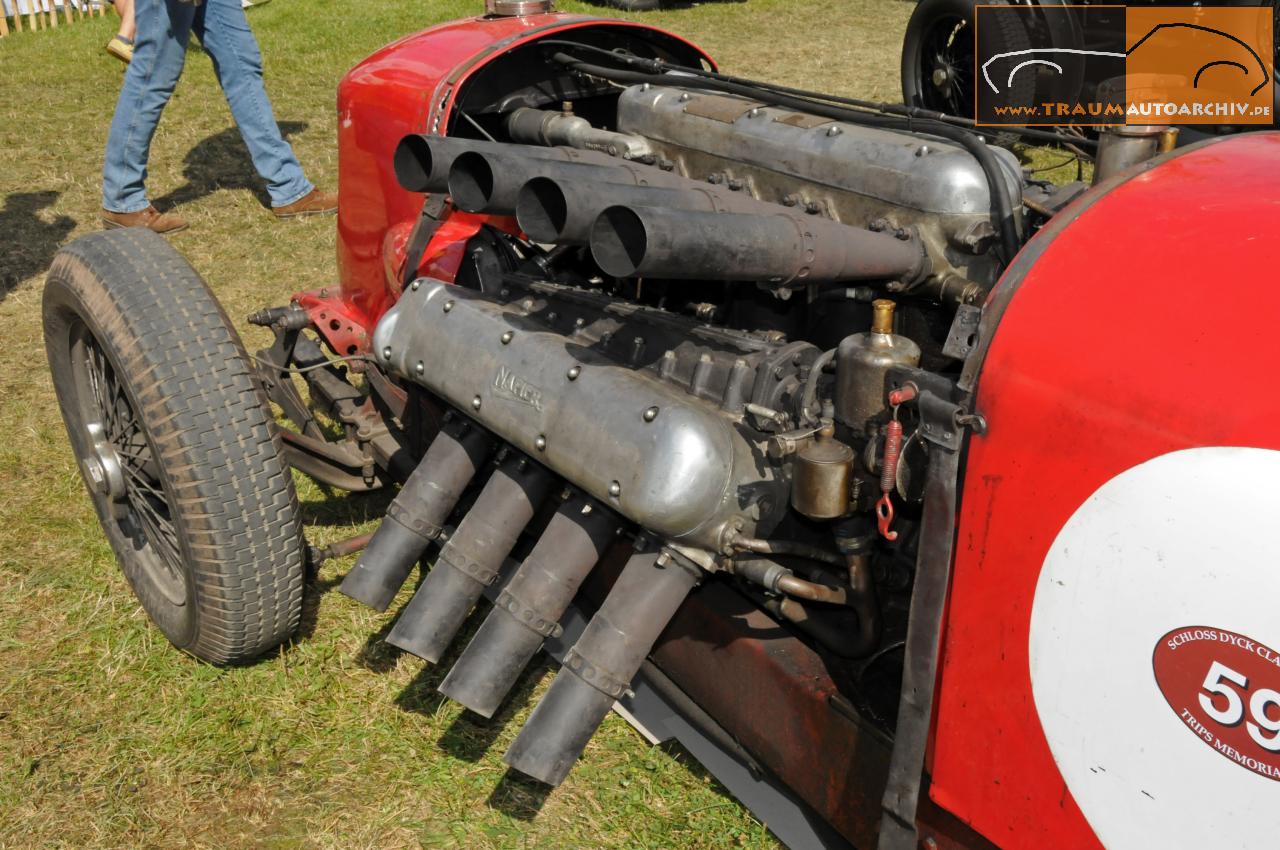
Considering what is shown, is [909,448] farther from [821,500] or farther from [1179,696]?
[1179,696]

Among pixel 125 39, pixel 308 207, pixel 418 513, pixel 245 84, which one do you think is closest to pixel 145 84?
pixel 245 84

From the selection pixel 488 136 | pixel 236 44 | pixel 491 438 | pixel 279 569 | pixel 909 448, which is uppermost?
pixel 236 44

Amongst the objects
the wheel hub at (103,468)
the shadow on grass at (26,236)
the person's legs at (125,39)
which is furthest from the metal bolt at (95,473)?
the person's legs at (125,39)

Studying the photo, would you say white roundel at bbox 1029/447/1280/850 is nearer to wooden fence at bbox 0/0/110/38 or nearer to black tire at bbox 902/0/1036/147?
black tire at bbox 902/0/1036/147

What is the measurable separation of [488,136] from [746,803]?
71.8 inches

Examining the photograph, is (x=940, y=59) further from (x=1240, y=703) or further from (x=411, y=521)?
(x=1240, y=703)

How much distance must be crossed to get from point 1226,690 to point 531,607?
4.45 ft

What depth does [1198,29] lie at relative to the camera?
6.21 metres

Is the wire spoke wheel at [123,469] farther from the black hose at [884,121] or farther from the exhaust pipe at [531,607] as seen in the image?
the black hose at [884,121]

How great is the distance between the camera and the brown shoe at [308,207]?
651 cm

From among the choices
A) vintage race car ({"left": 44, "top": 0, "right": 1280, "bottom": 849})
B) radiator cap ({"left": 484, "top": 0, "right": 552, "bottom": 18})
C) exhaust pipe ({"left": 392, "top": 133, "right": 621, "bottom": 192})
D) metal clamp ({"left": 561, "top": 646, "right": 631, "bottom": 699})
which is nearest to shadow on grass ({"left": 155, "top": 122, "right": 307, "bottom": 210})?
radiator cap ({"left": 484, "top": 0, "right": 552, "bottom": 18})

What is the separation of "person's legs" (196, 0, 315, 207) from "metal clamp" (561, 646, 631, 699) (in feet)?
16.3

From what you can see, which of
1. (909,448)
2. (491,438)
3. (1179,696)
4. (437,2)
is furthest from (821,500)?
(437,2)

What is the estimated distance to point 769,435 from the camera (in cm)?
208
